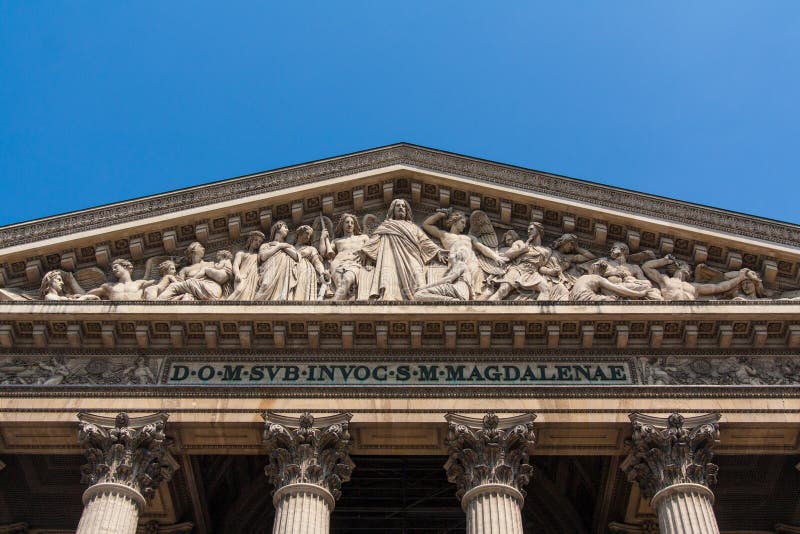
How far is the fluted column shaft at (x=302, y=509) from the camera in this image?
→ 17312 mm

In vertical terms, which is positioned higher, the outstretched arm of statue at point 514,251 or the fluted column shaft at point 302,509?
the outstretched arm of statue at point 514,251

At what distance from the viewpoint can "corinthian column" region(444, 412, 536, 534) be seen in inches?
691

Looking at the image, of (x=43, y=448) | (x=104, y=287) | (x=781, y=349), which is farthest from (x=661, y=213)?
(x=43, y=448)

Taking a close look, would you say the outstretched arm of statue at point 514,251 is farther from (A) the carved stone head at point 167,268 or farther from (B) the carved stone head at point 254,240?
(A) the carved stone head at point 167,268

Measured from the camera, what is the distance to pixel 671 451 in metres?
18.3

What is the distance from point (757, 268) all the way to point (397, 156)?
8.14 meters

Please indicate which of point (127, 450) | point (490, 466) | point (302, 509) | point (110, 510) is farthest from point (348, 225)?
point (110, 510)

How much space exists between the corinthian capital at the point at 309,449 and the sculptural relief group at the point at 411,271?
9.60 feet

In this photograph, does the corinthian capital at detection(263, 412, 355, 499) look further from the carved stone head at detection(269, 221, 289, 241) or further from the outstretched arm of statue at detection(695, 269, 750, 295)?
the outstretched arm of statue at detection(695, 269, 750, 295)

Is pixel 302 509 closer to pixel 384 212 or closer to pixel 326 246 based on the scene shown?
pixel 326 246

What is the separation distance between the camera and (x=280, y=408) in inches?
750

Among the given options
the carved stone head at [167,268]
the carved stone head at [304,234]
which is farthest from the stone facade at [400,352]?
the carved stone head at [167,268]

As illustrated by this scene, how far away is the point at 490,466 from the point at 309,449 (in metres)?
3.14

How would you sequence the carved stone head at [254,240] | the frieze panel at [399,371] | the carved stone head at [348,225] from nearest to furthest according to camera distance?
1. the frieze panel at [399,371]
2. the carved stone head at [254,240]
3. the carved stone head at [348,225]
